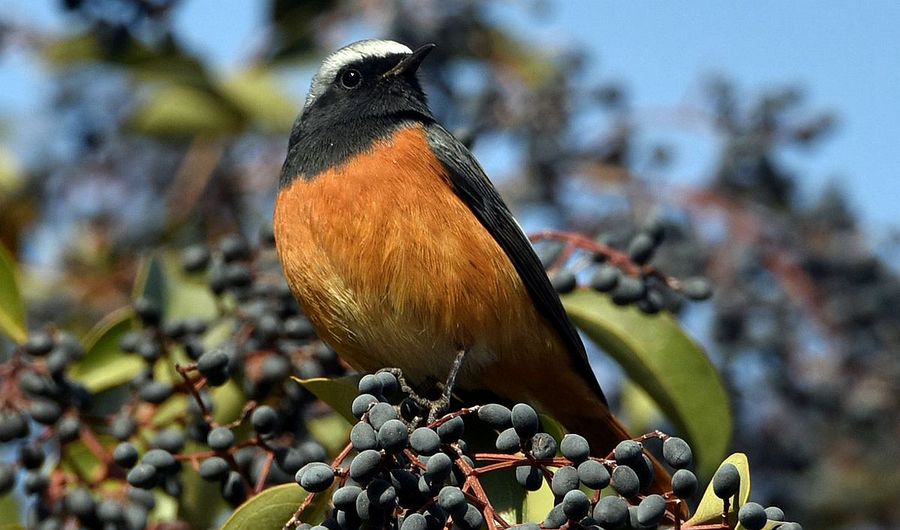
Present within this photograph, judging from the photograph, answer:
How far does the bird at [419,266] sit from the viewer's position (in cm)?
318

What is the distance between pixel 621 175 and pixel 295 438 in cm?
282

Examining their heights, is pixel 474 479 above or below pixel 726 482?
below

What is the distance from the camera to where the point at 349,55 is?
3918 mm

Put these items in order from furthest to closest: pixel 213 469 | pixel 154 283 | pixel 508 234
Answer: pixel 154 283, pixel 508 234, pixel 213 469

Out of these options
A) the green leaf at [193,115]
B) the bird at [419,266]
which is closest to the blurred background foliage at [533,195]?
the green leaf at [193,115]

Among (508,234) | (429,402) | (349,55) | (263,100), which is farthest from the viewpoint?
(263,100)

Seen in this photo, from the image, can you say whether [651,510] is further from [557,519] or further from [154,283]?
[154,283]

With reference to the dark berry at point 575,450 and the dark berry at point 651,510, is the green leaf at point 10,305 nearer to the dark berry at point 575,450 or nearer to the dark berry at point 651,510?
the dark berry at point 575,450

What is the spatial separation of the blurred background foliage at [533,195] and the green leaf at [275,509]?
2.24 metres

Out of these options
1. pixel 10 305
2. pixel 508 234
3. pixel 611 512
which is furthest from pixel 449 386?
pixel 10 305

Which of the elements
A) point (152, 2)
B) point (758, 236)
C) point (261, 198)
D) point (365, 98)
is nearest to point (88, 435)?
point (365, 98)

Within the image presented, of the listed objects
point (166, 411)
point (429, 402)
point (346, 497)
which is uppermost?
point (346, 497)

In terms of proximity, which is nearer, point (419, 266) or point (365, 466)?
point (365, 466)

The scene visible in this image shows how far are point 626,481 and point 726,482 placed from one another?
21 centimetres
